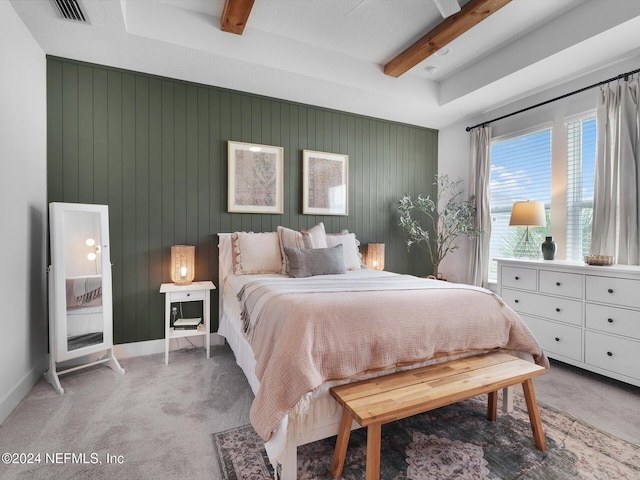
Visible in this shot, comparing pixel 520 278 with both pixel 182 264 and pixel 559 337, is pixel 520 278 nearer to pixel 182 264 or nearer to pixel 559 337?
pixel 559 337

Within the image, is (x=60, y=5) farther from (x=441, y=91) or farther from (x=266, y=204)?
(x=441, y=91)

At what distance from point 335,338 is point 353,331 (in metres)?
0.10

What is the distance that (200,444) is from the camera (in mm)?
1743

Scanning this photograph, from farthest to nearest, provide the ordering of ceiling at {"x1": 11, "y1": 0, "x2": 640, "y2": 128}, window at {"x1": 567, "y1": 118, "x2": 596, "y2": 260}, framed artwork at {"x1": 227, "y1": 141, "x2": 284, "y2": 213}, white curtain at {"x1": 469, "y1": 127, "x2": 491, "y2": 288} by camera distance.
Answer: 1. white curtain at {"x1": 469, "y1": 127, "x2": 491, "y2": 288}
2. framed artwork at {"x1": 227, "y1": 141, "x2": 284, "y2": 213}
3. window at {"x1": 567, "y1": 118, "x2": 596, "y2": 260}
4. ceiling at {"x1": 11, "y1": 0, "x2": 640, "y2": 128}

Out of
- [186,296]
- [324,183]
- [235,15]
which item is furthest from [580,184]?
[186,296]

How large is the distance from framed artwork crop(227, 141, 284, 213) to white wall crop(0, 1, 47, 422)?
1527 millimetres

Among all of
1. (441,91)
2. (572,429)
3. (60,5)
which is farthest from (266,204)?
(572,429)

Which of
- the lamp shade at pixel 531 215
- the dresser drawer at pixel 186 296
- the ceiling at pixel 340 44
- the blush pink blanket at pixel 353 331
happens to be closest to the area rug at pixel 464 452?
the blush pink blanket at pixel 353 331

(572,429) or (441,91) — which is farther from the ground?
(441,91)

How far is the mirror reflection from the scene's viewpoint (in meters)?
2.46

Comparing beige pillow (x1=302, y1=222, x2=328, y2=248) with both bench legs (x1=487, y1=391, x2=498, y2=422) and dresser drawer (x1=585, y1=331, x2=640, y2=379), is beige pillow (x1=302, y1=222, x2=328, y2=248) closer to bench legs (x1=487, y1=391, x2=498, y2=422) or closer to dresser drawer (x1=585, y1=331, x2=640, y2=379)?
bench legs (x1=487, y1=391, x2=498, y2=422)

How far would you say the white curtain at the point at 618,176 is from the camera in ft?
8.69

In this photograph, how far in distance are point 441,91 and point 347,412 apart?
12.0 feet

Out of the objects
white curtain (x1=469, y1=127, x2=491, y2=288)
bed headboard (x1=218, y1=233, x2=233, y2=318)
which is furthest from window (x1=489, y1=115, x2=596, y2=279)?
bed headboard (x1=218, y1=233, x2=233, y2=318)
